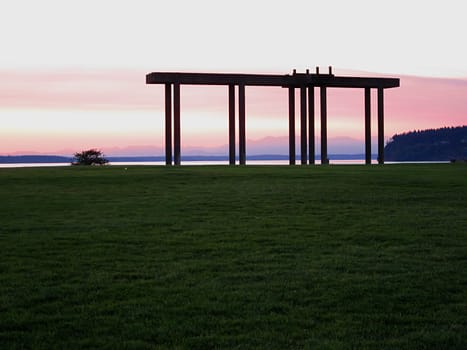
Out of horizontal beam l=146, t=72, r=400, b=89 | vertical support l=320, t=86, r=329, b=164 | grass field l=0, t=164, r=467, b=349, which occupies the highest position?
horizontal beam l=146, t=72, r=400, b=89

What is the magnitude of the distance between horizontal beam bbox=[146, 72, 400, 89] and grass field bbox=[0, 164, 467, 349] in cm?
1637

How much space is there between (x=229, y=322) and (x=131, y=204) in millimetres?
11086

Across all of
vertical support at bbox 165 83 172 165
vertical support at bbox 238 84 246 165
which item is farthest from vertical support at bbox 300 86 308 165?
vertical support at bbox 165 83 172 165

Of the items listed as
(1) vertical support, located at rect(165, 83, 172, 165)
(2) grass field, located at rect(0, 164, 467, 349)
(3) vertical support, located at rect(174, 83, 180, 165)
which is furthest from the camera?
(1) vertical support, located at rect(165, 83, 172, 165)

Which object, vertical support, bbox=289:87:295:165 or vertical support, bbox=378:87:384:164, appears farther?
vertical support, bbox=378:87:384:164

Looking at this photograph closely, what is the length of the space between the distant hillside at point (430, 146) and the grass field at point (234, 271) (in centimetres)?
10101

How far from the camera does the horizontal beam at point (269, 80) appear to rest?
36156 millimetres

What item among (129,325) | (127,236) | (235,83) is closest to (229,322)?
(129,325)

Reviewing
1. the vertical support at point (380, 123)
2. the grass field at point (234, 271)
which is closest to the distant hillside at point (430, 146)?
the vertical support at point (380, 123)

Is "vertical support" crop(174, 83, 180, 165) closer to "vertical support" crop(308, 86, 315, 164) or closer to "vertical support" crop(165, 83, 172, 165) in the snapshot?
"vertical support" crop(165, 83, 172, 165)

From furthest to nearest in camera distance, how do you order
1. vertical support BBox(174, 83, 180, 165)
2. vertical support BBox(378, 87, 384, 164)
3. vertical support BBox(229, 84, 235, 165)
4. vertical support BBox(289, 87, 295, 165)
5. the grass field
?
1. vertical support BBox(378, 87, 384, 164)
2. vertical support BBox(289, 87, 295, 165)
3. vertical support BBox(229, 84, 235, 165)
4. vertical support BBox(174, 83, 180, 165)
5. the grass field

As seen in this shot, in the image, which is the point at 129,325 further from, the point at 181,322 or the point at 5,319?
the point at 5,319

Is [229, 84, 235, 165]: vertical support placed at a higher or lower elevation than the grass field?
higher

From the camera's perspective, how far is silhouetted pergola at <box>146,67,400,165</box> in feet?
119
